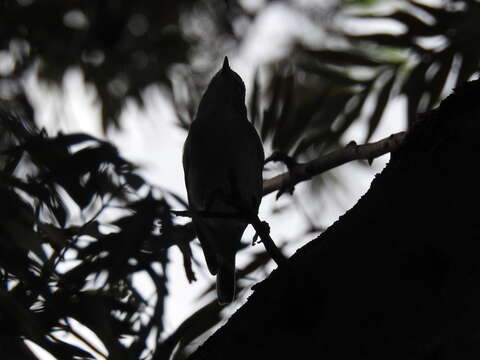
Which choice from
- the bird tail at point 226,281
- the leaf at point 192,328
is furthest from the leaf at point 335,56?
the leaf at point 192,328

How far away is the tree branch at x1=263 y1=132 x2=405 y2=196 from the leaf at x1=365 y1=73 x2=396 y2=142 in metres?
0.53

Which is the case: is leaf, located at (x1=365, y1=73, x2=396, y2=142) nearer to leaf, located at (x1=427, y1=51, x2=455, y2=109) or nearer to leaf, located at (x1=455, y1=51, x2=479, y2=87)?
leaf, located at (x1=427, y1=51, x2=455, y2=109)

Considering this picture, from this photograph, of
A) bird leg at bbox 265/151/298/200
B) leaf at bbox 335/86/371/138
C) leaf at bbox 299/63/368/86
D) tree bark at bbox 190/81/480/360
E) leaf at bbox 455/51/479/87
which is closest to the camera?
tree bark at bbox 190/81/480/360

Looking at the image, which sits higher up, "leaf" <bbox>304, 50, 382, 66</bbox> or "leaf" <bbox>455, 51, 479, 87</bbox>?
"leaf" <bbox>304, 50, 382, 66</bbox>

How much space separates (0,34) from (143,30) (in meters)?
1.28

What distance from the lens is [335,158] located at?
2137mm

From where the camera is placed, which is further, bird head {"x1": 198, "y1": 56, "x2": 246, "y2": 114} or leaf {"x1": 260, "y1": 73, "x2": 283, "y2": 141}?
bird head {"x1": 198, "y1": 56, "x2": 246, "y2": 114}

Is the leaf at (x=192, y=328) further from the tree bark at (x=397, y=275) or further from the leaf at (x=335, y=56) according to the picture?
the leaf at (x=335, y=56)

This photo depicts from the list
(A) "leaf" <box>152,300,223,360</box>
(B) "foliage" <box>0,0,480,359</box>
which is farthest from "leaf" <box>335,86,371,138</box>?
(A) "leaf" <box>152,300,223,360</box>

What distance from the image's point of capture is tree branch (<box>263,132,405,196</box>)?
6.55 feet

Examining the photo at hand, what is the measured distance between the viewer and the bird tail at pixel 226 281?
2693 millimetres

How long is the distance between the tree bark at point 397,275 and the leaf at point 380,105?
1257 mm

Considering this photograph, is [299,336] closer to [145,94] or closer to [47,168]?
[47,168]

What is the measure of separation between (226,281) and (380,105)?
3.25 ft
